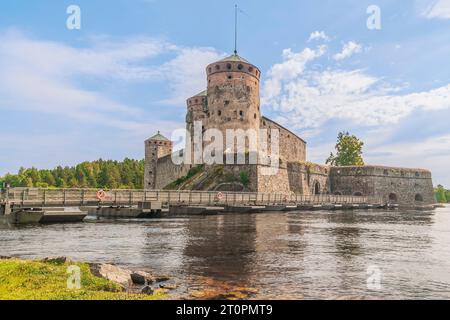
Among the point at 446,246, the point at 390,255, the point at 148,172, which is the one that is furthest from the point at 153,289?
the point at 148,172

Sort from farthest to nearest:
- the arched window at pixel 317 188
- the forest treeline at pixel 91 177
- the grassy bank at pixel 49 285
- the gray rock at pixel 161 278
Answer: the forest treeline at pixel 91 177 < the arched window at pixel 317 188 < the gray rock at pixel 161 278 < the grassy bank at pixel 49 285

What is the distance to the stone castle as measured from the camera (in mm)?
54159

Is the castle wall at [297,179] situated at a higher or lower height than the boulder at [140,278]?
Answer: higher

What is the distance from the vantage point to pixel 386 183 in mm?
68250

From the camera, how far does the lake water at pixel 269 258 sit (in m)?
8.57

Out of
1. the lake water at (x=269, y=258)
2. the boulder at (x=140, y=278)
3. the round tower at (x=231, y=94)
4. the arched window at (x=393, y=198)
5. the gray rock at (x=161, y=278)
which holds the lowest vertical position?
the lake water at (x=269, y=258)

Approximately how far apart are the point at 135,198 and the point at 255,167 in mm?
21771

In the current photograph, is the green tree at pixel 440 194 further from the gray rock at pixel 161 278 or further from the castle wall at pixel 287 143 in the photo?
the gray rock at pixel 161 278

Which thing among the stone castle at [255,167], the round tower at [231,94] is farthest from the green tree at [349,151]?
the round tower at [231,94]

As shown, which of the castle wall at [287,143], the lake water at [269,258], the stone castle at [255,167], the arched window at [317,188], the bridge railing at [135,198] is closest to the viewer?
the lake water at [269,258]

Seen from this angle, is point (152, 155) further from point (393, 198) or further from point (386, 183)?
point (393, 198)

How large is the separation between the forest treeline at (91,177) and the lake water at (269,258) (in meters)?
96.5

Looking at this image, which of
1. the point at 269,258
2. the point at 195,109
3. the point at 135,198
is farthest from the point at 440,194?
the point at 269,258

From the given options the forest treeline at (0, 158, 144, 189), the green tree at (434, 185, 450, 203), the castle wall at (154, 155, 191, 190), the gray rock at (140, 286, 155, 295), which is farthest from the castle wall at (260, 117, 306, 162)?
the green tree at (434, 185, 450, 203)
